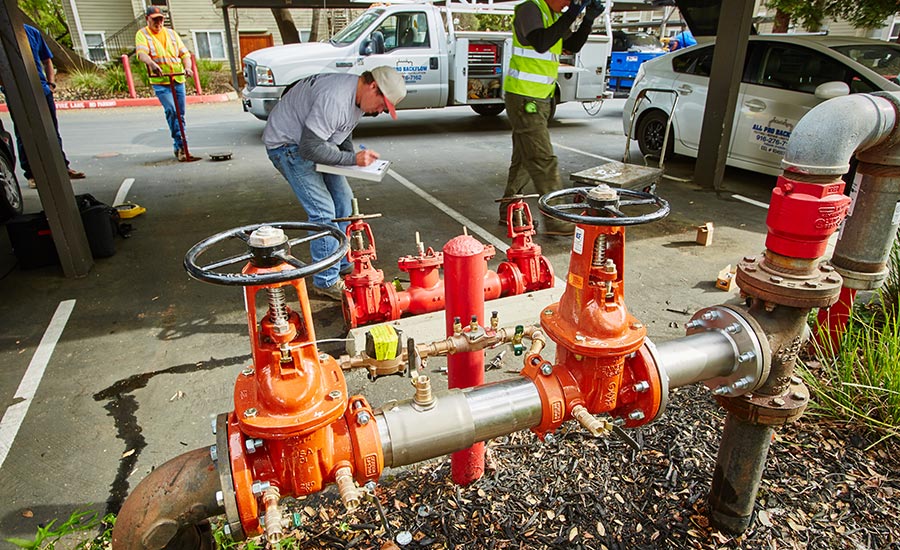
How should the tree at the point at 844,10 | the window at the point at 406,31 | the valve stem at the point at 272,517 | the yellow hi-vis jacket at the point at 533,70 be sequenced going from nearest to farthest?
the valve stem at the point at 272,517
the yellow hi-vis jacket at the point at 533,70
the tree at the point at 844,10
the window at the point at 406,31

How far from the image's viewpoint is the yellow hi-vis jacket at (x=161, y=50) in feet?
25.2

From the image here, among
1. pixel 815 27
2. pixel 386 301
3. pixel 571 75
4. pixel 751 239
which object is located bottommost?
pixel 751 239

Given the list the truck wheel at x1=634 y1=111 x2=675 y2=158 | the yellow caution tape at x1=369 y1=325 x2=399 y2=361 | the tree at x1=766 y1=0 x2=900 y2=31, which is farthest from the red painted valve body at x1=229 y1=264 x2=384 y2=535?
the tree at x1=766 y1=0 x2=900 y2=31

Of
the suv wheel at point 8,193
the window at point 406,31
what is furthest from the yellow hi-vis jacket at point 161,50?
the window at point 406,31

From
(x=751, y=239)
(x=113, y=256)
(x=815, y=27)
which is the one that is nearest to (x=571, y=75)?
(x=815, y=27)

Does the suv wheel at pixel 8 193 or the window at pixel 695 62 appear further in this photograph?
the window at pixel 695 62

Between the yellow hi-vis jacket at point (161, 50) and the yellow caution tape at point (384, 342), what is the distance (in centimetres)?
762

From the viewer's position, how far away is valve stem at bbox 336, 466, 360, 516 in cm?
134

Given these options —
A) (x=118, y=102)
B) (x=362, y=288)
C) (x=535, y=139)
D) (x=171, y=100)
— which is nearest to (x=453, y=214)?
(x=535, y=139)

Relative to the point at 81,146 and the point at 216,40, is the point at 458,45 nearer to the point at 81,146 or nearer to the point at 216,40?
the point at 81,146

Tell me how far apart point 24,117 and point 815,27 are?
11.2m

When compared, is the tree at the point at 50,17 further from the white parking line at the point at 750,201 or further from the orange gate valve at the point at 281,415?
the orange gate valve at the point at 281,415

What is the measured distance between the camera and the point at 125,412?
9.79ft

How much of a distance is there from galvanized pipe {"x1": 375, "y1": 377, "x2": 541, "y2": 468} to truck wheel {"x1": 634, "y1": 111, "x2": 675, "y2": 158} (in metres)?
7.16
